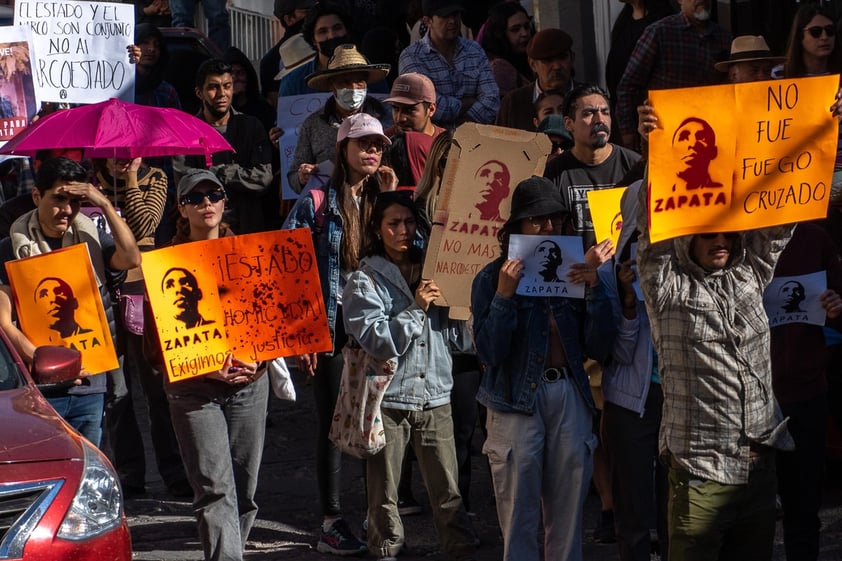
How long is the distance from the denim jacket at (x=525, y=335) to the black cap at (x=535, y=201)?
0.24m

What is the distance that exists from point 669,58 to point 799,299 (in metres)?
3.68

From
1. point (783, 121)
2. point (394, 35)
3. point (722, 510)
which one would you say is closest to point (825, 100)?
point (783, 121)

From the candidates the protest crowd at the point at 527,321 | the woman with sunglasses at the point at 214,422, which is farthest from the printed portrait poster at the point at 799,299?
the woman with sunglasses at the point at 214,422

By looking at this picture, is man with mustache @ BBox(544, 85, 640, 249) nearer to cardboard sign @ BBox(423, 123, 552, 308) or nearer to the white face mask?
cardboard sign @ BBox(423, 123, 552, 308)

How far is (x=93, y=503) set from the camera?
20.2 ft

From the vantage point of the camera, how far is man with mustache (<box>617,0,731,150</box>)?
10.6 meters

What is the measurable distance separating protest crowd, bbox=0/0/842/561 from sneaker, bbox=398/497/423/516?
0.22ft

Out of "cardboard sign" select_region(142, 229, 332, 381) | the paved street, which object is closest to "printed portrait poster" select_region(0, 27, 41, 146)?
the paved street

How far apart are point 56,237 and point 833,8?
A: 19.4ft

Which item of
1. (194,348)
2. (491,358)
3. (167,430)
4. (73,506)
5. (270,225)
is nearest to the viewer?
(73,506)

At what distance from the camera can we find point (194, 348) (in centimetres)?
749

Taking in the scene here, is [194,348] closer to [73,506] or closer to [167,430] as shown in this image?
[73,506]

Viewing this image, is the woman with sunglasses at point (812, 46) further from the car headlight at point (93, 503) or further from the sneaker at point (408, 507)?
the car headlight at point (93, 503)

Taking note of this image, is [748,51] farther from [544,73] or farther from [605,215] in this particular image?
[605,215]
